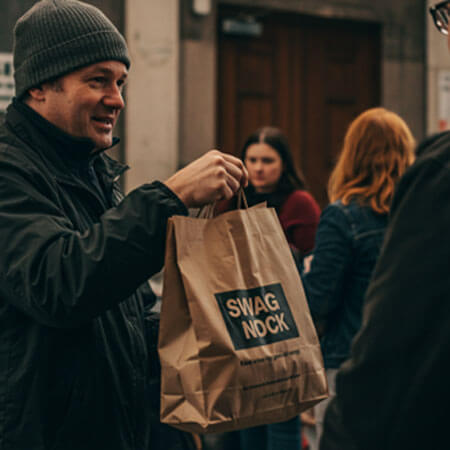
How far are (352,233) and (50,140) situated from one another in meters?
1.49

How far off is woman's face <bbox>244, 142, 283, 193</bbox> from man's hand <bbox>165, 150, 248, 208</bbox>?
2.66 metres

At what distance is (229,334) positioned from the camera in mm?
1562

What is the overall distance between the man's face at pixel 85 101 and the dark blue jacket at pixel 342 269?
1.36m

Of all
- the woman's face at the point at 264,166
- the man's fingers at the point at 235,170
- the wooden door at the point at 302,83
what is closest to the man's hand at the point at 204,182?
the man's fingers at the point at 235,170

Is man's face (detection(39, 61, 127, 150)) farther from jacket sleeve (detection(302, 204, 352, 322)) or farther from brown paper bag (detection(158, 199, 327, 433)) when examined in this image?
jacket sleeve (detection(302, 204, 352, 322))

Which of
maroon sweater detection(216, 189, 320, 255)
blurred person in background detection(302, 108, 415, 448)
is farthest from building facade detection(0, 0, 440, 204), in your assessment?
blurred person in background detection(302, 108, 415, 448)

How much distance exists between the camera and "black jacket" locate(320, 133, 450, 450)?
3.16 feet

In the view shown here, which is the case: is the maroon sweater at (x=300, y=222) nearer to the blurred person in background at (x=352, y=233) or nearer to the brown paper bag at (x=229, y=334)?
the blurred person in background at (x=352, y=233)

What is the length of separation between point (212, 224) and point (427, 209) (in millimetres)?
726

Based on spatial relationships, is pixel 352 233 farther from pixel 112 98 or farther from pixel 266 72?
pixel 266 72

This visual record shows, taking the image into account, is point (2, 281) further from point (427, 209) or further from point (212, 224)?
point (427, 209)

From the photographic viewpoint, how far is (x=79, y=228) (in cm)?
163

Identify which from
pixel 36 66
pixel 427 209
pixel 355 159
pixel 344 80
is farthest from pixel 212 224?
pixel 344 80

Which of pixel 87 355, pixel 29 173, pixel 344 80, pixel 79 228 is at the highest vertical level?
pixel 344 80
